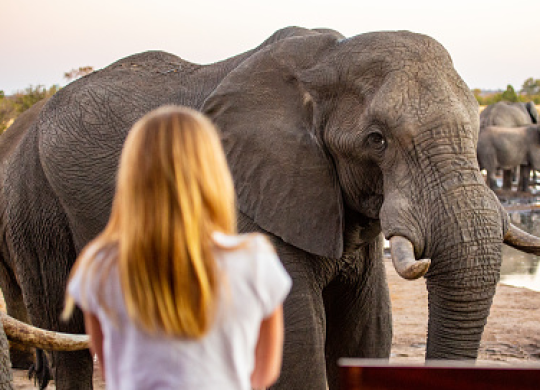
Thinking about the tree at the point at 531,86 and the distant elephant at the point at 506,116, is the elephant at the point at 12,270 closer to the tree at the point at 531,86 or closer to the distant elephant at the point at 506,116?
the distant elephant at the point at 506,116

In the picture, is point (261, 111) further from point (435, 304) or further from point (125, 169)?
point (125, 169)

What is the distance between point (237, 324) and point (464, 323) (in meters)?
2.22

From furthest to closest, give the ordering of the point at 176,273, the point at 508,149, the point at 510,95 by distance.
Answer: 1. the point at 510,95
2. the point at 508,149
3. the point at 176,273

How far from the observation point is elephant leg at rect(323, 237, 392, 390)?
4934mm

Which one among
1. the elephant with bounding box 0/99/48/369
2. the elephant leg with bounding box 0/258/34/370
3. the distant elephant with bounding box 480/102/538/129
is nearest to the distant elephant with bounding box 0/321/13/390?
the elephant with bounding box 0/99/48/369

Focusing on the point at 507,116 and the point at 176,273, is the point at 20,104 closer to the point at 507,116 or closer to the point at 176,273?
the point at 507,116

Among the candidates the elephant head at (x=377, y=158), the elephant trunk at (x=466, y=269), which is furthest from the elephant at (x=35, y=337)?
the elephant trunk at (x=466, y=269)

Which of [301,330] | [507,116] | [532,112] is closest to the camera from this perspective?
[301,330]

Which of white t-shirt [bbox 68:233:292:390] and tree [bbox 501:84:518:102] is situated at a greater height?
tree [bbox 501:84:518:102]

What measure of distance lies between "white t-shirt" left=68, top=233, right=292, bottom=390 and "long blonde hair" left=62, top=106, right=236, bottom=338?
0.03m

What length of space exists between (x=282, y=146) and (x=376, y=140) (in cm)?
56

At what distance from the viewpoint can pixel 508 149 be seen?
22938 millimetres

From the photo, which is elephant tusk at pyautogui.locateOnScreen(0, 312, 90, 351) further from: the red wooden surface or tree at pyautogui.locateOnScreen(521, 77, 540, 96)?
tree at pyautogui.locateOnScreen(521, 77, 540, 96)

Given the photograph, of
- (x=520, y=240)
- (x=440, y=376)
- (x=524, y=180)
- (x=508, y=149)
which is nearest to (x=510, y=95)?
(x=508, y=149)
